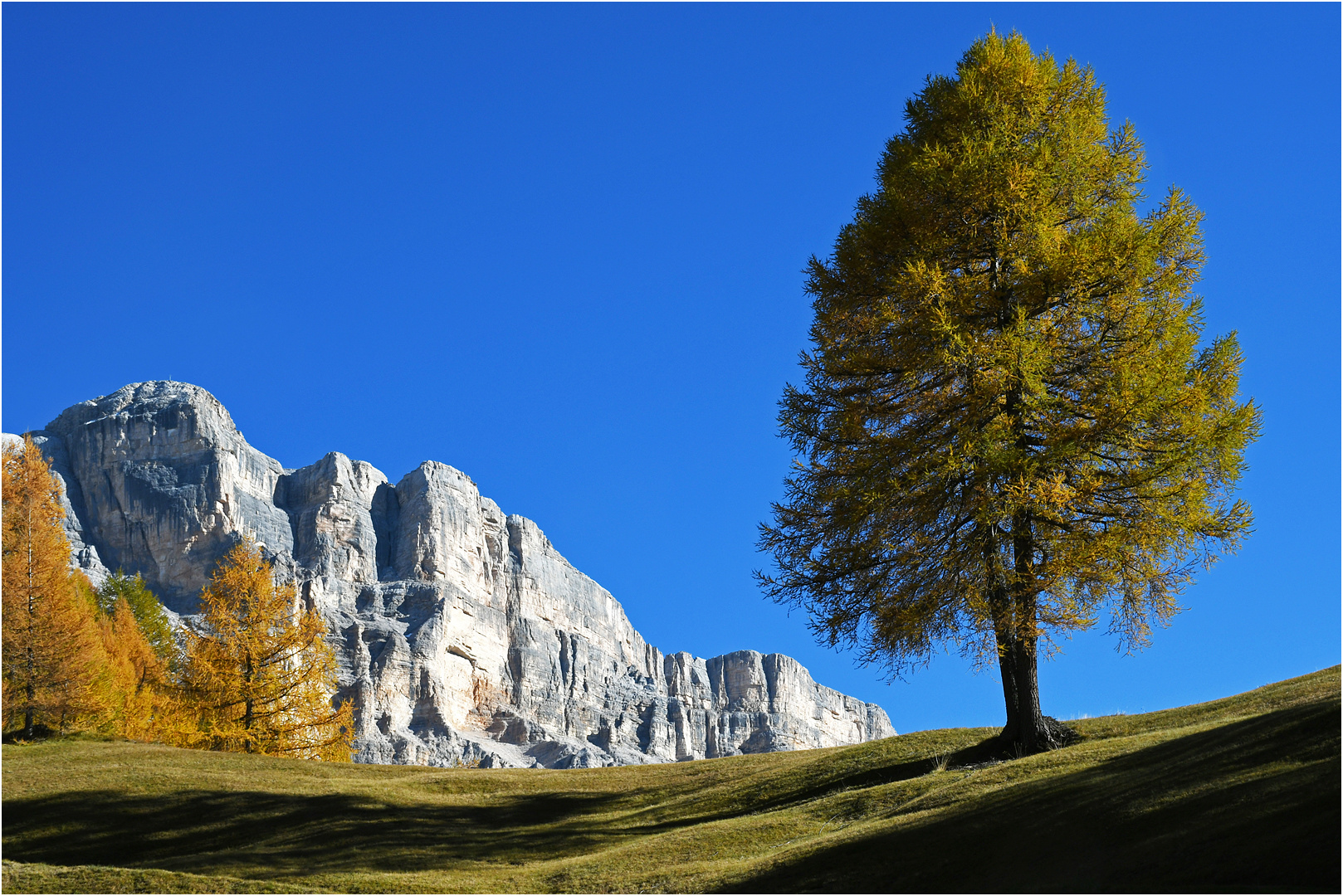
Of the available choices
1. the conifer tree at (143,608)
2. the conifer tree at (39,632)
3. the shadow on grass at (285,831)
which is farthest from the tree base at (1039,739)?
the conifer tree at (143,608)

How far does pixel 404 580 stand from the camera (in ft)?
382

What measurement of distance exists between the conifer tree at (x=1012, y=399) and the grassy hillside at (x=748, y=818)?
2509mm

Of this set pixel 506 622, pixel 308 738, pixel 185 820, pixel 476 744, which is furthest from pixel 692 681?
pixel 185 820

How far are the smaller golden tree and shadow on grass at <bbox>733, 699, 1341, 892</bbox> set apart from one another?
22.8m

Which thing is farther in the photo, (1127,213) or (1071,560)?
(1127,213)

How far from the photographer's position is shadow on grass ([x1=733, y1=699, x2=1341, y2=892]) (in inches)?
285

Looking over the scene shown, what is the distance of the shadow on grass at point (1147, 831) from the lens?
723 cm

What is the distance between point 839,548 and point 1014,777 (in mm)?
4712

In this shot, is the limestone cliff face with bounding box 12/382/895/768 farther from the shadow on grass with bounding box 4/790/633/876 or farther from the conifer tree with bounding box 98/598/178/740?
the shadow on grass with bounding box 4/790/633/876

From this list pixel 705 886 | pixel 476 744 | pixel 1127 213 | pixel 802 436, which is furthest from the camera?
pixel 476 744

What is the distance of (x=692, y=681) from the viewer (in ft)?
464

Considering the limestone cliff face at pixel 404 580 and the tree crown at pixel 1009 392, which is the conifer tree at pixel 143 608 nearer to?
the limestone cliff face at pixel 404 580

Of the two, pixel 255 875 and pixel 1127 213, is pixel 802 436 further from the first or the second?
pixel 255 875

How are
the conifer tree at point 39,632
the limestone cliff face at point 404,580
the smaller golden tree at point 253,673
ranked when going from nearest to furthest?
1. the conifer tree at point 39,632
2. the smaller golden tree at point 253,673
3. the limestone cliff face at point 404,580
